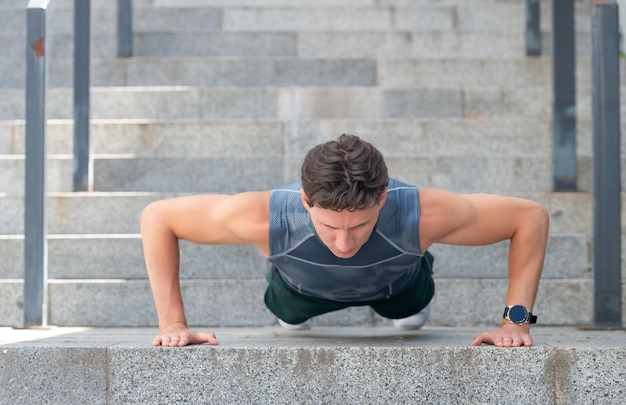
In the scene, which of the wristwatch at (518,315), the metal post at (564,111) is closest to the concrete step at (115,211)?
the metal post at (564,111)

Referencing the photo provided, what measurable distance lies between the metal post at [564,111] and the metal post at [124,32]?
3.24m

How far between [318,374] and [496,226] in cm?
95

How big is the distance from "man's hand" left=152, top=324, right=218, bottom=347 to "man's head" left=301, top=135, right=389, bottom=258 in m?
0.59

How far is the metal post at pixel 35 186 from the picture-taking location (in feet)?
15.1

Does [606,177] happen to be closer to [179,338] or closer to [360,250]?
[360,250]

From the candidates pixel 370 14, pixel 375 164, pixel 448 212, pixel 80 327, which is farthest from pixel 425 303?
pixel 370 14

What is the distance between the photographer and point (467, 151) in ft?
21.2

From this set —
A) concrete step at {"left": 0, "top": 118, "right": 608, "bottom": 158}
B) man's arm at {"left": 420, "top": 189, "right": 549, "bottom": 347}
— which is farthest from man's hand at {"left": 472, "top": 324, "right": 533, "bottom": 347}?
concrete step at {"left": 0, "top": 118, "right": 608, "bottom": 158}

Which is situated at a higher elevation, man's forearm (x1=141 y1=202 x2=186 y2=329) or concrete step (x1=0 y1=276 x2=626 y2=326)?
man's forearm (x1=141 y1=202 x2=186 y2=329)

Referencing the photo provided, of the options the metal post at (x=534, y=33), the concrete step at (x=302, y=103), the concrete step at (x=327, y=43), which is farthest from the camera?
the concrete step at (x=327, y=43)

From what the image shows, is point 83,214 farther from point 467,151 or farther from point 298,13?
point 298,13

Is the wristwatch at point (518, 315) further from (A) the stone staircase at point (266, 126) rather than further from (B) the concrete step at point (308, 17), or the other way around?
(B) the concrete step at point (308, 17)

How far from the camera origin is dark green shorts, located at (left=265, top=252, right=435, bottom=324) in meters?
4.36

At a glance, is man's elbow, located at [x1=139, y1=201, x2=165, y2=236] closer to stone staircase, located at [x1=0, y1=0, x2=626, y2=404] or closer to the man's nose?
stone staircase, located at [x1=0, y1=0, x2=626, y2=404]
